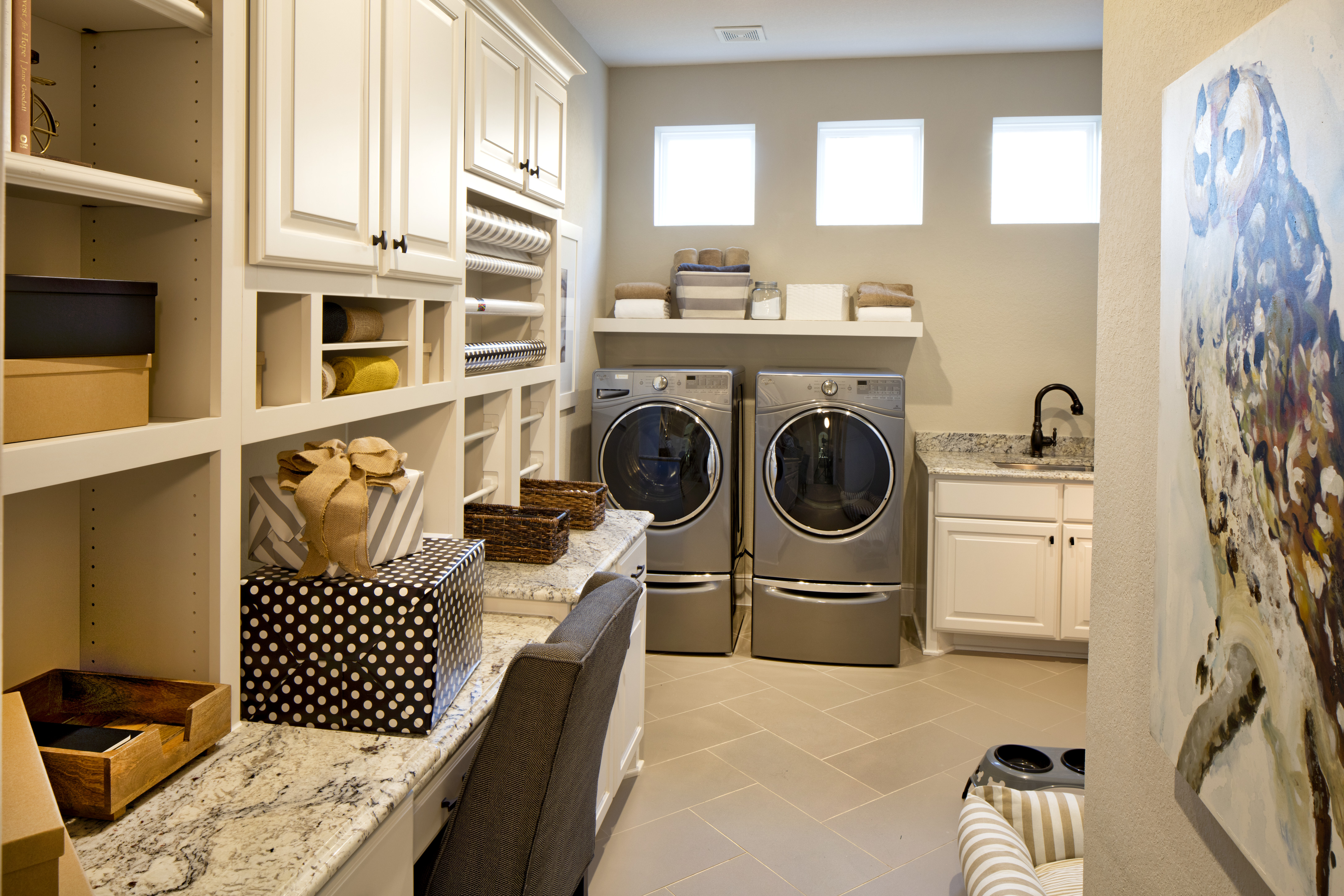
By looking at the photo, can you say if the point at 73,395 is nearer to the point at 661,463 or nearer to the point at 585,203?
the point at 661,463

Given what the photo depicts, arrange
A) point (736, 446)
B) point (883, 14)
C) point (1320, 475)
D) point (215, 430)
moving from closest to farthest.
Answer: point (1320, 475)
point (215, 430)
point (883, 14)
point (736, 446)

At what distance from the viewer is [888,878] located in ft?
7.97

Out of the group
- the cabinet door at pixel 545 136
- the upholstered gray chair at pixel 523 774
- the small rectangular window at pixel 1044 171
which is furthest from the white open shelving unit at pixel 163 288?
the small rectangular window at pixel 1044 171

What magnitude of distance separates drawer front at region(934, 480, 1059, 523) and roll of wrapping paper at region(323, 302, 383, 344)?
2.87 metres

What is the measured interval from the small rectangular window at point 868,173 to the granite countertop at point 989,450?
114 centimetres

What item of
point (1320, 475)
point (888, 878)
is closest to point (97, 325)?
point (1320, 475)

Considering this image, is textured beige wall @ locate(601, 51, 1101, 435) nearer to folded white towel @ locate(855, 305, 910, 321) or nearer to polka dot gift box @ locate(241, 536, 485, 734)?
folded white towel @ locate(855, 305, 910, 321)

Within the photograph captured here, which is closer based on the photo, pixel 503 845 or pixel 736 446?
pixel 503 845

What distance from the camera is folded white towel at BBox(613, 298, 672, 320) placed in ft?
14.9

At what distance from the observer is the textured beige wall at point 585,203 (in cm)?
417

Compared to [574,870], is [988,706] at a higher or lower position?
lower

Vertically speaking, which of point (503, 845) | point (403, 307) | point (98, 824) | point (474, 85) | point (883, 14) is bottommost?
point (503, 845)

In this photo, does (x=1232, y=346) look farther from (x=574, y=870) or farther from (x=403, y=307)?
(x=403, y=307)

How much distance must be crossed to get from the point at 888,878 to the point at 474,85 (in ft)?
7.75
